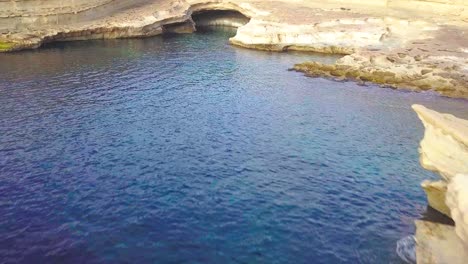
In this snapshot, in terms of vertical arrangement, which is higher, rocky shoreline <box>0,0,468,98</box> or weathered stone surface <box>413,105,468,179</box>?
rocky shoreline <box>0,0,468,98</box>

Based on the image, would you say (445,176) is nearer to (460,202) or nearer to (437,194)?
(437,194)

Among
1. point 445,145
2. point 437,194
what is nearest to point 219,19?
point 437,194

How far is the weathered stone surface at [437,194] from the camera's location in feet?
82.3

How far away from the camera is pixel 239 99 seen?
4928cm

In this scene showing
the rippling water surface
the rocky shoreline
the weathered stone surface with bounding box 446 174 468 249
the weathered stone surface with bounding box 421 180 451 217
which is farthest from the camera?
the rocky shoreline

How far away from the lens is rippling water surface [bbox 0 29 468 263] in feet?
77.6

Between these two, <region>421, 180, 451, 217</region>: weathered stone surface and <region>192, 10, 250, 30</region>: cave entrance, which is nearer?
<region>421, 180, 451, 217</region>: weathered stone surface

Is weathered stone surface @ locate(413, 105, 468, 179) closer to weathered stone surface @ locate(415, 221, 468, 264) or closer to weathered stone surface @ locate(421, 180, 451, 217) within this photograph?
weathered stone surface @ locate(421, 180, 451, 217)

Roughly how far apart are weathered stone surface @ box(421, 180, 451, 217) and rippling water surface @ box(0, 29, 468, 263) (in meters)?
1.18

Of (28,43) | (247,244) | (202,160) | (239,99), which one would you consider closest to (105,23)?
(28,43)

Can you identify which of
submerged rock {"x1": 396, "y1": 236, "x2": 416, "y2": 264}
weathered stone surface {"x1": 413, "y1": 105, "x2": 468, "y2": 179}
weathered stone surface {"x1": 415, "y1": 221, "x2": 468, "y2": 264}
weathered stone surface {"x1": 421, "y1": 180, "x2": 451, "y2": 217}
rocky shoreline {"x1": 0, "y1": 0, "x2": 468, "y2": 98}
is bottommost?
submerged rock {"x1": 396, "y1": 236, "x2": 416, "y2": 264}

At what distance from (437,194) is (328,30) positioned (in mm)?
53267

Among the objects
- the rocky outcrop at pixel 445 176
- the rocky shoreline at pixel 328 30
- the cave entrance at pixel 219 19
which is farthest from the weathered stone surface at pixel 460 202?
the cave entrance at pixel 219 19

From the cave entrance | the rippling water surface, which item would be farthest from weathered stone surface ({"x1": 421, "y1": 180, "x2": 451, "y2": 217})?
the cave entrance
